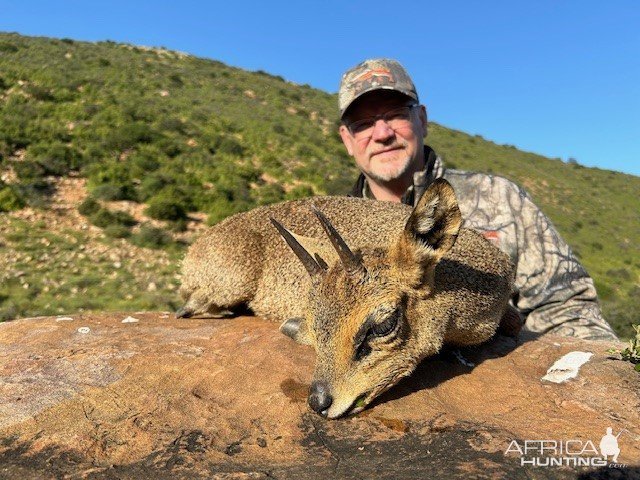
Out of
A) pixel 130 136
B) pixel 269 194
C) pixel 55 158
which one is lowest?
pixel 269 194

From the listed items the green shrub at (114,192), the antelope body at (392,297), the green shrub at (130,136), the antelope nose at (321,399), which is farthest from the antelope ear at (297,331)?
the green shrub at (130,136)

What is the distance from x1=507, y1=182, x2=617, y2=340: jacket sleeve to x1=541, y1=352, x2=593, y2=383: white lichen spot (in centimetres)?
199

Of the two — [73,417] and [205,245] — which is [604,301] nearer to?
[205,245]

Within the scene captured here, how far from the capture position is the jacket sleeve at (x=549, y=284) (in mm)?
6473

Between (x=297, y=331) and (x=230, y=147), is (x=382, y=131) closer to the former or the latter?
(x=297, y=331)

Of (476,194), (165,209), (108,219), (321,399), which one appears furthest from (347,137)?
(165,209)

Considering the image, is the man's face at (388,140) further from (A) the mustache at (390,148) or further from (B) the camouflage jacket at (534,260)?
(B) the camouflage jacket at (534,260)

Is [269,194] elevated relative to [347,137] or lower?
elevated

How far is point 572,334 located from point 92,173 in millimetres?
22047

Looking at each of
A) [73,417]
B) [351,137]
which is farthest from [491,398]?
[351,137]

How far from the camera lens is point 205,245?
22.7 feet

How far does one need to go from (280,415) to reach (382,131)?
498 cm

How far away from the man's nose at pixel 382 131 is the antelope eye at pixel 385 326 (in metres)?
4.33

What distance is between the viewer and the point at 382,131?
7477 millimetres
